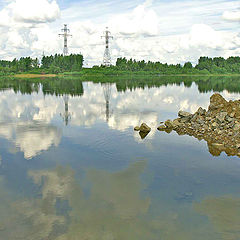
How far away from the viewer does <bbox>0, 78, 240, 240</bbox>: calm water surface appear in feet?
40.4

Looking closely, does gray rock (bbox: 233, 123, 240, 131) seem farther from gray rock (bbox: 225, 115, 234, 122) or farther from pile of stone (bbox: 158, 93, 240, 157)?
gray rock (bbox: 225, 115, 234, 122)

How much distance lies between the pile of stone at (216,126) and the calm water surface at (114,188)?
1.62 metres

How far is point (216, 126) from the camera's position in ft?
96.0

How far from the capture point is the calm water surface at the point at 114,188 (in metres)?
12.3

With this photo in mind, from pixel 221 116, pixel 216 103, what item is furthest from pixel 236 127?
pixel 216 103

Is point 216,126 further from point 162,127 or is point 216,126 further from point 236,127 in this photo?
point 162,127

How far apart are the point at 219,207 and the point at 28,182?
40.5 feet

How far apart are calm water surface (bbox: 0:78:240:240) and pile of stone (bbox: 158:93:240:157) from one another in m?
1.62

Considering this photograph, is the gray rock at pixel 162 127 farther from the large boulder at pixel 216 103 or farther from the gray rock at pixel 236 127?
the gray rock at pixel 236 127

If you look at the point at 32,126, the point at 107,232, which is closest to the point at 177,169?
the point at 107,232

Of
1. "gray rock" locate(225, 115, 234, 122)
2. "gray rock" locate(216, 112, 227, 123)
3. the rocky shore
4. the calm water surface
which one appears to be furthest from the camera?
"gray rock" locate(216, 112, 227, 123)

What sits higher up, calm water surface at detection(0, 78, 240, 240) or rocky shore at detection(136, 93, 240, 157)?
rocky shore at detection(136, 93, 240, 157)

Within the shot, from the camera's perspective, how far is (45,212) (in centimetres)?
1351

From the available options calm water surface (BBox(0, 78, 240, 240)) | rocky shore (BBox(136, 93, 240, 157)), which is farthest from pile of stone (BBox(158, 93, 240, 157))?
calm water surface (BBox(0, 78, 240, 240))
